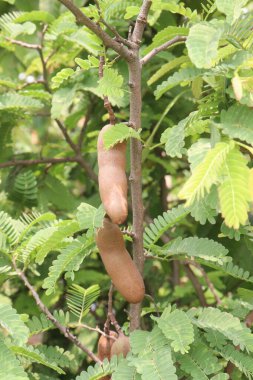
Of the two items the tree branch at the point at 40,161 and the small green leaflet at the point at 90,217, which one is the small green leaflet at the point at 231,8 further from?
the tree branch at the point at 40,161

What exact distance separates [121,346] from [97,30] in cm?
53

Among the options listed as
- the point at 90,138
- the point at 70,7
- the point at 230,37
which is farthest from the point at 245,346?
the point at 90,138

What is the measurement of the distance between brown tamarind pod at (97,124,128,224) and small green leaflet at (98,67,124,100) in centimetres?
6

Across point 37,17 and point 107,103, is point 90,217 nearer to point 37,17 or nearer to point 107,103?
point 107,103

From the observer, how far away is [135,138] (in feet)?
4.05

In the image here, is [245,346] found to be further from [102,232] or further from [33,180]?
[33,180]

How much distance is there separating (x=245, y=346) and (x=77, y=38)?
931mm

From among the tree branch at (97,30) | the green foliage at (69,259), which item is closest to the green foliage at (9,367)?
the green foliage at (69,259)

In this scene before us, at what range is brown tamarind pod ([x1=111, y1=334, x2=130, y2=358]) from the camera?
4.21 feet

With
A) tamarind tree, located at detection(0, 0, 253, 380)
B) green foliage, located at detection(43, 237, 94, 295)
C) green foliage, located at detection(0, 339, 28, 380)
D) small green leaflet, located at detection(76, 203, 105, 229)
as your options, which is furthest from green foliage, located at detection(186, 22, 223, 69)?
green foliage, located at detection(0, 339, 28, 380)

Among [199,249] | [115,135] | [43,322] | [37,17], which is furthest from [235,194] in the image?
[37,17]

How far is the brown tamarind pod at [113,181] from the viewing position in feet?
3.69

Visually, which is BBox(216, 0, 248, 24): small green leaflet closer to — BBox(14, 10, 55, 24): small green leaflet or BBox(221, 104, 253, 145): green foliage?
BBox(221, 104, 253, 145): green foliage

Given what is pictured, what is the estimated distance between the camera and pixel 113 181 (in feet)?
3.77
